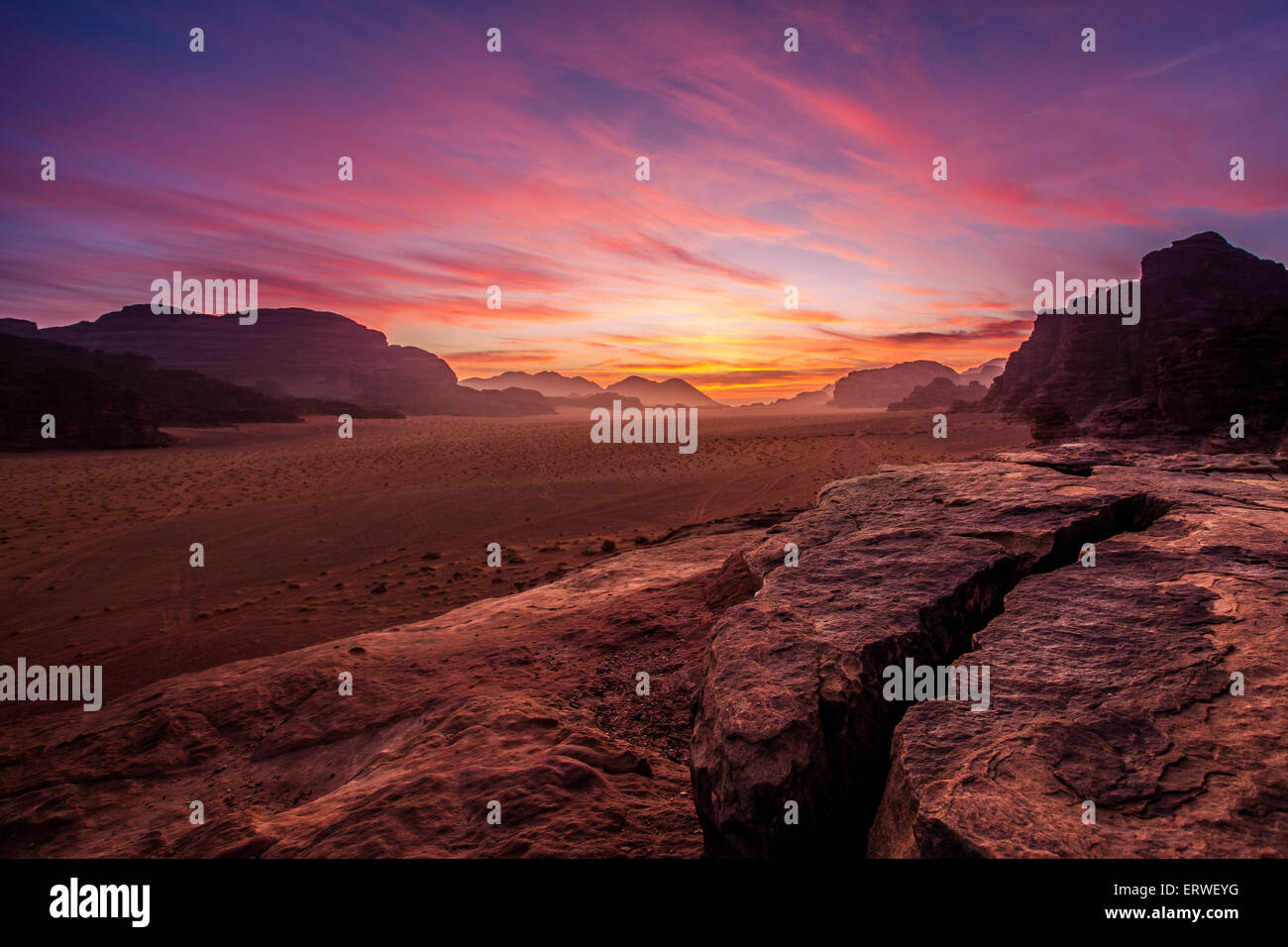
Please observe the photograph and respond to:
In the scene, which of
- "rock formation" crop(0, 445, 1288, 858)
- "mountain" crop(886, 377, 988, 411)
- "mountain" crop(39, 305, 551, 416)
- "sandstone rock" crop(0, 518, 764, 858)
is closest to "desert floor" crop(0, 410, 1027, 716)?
"sandstone rock" crop(0, 518, 764, 858)

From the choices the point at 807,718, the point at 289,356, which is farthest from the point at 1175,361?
the point at 289,356

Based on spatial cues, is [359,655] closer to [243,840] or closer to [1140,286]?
[243,840]

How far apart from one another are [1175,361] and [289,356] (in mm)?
167336

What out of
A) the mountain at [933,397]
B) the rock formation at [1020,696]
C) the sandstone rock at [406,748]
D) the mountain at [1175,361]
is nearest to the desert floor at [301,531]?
the sandstone rock at [406,748]

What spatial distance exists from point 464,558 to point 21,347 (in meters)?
90.6

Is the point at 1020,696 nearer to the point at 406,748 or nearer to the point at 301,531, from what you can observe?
the point at 406,748

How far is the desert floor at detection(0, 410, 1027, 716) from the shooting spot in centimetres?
1074

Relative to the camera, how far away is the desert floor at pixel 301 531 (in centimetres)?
1074

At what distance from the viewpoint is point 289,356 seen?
14288 centimetres

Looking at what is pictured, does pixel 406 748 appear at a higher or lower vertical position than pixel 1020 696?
lower
